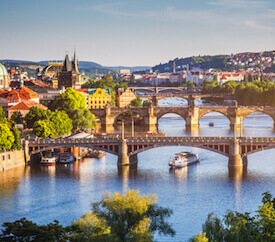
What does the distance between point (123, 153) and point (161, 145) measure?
10.2 feet

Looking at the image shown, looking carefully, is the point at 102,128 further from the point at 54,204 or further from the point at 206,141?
the point at 54,204

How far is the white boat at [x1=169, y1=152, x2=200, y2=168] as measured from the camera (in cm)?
5566

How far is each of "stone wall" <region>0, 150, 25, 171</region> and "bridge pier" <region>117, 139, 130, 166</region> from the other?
7806 millimetres

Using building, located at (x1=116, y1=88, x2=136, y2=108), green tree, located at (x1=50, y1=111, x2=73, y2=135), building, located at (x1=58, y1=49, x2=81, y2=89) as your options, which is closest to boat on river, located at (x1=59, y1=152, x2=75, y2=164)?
green tree, located at (x1=50, y1=111, x2=73, y2=135)

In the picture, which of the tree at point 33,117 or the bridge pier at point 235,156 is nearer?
the bridge pier at point 235,156

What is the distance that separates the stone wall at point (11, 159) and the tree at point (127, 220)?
21.4 metres

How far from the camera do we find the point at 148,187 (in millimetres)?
47094

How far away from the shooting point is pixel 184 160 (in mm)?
56438

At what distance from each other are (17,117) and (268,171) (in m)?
29.9

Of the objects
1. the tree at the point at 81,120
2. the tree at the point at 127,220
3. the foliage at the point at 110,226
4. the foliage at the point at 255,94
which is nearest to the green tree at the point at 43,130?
the tree at the point at 81,120

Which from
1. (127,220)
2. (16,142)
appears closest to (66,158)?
(16,142)

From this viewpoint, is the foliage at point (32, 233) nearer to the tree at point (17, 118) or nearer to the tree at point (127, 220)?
the tree at point (127, 220)

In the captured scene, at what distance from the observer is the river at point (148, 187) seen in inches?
1585

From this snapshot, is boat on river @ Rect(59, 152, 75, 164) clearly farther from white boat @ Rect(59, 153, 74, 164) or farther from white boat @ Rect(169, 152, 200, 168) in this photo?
white boat @ Rect(169, 152, 200, 168)
